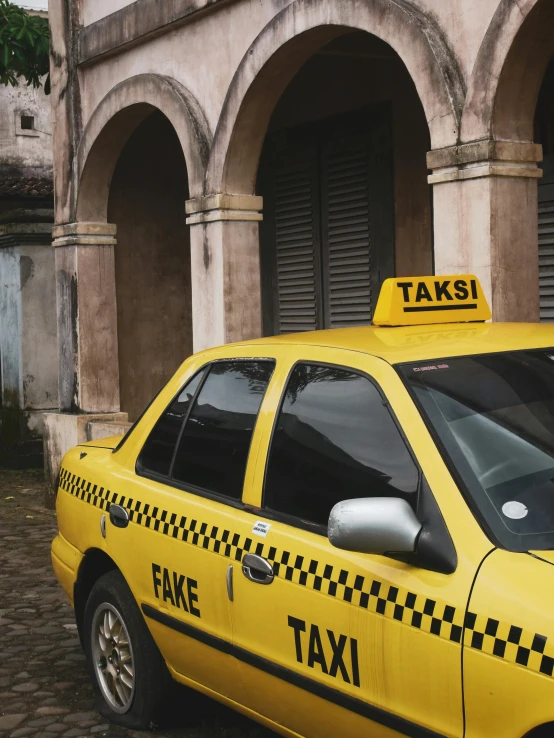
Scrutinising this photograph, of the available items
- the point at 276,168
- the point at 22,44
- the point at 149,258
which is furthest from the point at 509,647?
the point at 22,44

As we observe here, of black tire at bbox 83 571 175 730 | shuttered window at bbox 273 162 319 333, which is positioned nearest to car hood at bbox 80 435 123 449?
black tire at bbox 83 571 175 730

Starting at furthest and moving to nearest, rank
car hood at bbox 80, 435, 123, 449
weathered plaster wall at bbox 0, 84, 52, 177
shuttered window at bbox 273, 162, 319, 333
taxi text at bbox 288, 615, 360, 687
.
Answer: weathered plaster wall at bbox 0, 84, 52, 177
shuttered window at bbox 273, 162, 319, 333
car hood at bbox 80, 435, 123, 449
taxi text at bbox 288, 615, 360, 687

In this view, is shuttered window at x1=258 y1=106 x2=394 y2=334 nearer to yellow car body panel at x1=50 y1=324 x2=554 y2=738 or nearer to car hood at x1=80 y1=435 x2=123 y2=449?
car hood at x1=80 y1=435 x2=123 y2=449

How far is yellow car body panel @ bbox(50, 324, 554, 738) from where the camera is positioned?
286cm

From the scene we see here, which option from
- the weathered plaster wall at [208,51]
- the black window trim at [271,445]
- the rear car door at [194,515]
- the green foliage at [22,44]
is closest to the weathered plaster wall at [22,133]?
the green foliage at [22,44]

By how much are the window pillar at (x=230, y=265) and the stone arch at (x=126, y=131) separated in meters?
0.40

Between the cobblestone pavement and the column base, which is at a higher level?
the column base

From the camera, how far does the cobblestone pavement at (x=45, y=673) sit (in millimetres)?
4703

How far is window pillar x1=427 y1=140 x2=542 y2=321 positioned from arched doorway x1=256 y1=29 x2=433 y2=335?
2.96 m

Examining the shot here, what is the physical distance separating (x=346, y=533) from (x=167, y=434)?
5.43ft

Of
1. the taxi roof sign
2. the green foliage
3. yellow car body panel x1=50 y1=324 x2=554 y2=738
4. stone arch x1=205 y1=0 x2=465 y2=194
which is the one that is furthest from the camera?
the green foliage

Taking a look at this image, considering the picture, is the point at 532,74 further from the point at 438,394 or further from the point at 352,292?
the point at 352,292

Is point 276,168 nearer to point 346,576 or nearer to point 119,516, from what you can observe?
point 119,516

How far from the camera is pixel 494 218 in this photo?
650 centimetres
